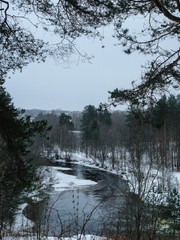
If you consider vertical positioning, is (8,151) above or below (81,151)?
above

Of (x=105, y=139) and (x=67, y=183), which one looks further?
(x=105, y=139)

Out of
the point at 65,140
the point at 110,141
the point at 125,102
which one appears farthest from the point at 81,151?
the point at 125,102

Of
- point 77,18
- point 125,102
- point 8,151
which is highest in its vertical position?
point 77,18

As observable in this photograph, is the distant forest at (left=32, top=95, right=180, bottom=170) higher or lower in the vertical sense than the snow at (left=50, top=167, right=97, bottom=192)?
higher

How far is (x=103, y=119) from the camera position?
60844mm

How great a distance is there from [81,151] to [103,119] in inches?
392

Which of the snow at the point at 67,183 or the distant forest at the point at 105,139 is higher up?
the distant forest at the point at 105,139

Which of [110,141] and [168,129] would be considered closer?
[168,129]

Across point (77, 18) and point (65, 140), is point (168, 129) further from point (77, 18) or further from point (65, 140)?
point (77, 18)

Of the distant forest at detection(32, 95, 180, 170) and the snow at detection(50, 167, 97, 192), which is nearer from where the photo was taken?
the snow at detection(50, 167, 97, 192)

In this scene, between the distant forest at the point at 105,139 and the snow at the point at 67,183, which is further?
the distant forest at the point at 105,139

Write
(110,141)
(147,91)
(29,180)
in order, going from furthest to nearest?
(110,141), (147,91), (29,180)

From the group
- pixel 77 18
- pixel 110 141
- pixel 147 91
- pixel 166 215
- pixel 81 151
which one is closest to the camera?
pixel 77 18

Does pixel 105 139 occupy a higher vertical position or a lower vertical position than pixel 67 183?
higher
